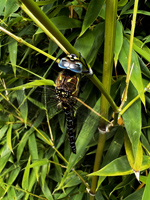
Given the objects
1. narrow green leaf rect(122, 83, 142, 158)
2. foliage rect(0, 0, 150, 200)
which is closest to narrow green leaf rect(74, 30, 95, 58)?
foliage rect(0, 0, 150, 200)

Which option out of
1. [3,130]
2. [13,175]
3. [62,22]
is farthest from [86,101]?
[13,175]

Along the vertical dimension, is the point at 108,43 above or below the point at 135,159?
above

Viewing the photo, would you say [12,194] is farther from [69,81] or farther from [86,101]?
[69,81]

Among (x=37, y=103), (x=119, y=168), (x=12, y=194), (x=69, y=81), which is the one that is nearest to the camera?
(x=69, y=81)

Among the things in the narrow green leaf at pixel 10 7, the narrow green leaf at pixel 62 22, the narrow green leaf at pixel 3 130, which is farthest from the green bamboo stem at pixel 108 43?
the narrow green leaf at pixel 3 130

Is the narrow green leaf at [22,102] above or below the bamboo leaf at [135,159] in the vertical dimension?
above

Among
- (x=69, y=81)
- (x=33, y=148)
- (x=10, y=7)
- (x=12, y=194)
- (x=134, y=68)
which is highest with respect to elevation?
(x=10, y=7)

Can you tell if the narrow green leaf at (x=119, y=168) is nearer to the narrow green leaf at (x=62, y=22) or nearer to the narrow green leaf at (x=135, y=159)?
the narrow green leaf at (x=135, y=159)

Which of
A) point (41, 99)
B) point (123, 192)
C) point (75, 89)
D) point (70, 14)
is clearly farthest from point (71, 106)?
point (123, 192)
